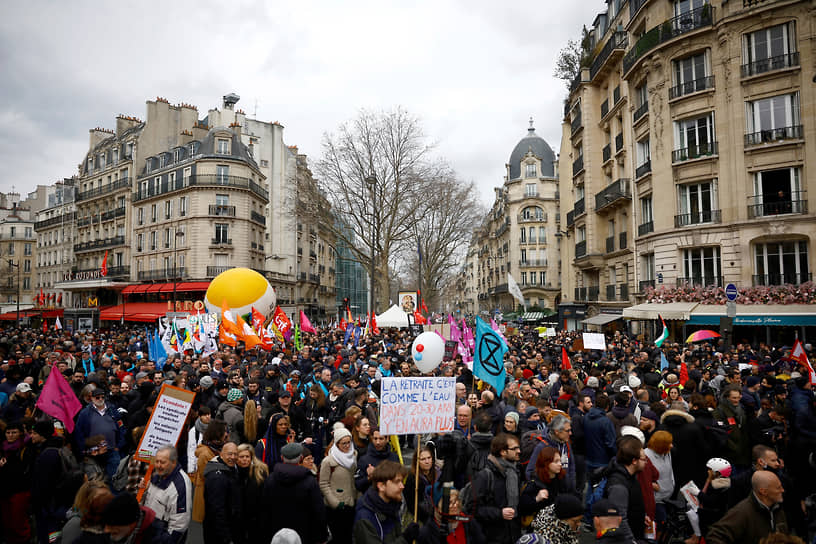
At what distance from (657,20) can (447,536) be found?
999 inches

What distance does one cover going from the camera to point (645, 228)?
23875mm

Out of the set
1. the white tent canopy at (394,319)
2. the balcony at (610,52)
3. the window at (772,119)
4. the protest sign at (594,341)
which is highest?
the balcony at (610,52)

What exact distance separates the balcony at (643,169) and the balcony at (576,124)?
765 centimetres

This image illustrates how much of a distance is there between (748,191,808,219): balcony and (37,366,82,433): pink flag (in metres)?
22.7

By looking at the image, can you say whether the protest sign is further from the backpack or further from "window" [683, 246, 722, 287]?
the backpack

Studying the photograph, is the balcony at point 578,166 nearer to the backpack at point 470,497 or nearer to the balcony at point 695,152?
the balcony at point 695,152

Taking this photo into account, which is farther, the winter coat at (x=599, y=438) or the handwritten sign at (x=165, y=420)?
the winter coat at (x=599, y=438)

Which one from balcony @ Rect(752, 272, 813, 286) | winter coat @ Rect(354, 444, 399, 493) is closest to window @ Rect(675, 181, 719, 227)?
balcony @ Rect(752, 272, 813, 286)

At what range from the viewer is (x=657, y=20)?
A: 22.4m

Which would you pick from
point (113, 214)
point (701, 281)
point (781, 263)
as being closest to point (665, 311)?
point (701, 281)

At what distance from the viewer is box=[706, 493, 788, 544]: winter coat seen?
3.41m

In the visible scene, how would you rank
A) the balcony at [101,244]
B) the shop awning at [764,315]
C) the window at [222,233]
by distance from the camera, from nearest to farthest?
1. the shop awning at [764,315]
2. the window at [222,233]
3. the balcony at [101,244]

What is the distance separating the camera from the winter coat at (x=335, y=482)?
15.4 feet

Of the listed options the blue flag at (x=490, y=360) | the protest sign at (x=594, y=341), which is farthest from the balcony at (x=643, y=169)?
the blue flag at (x=490, y=360)
